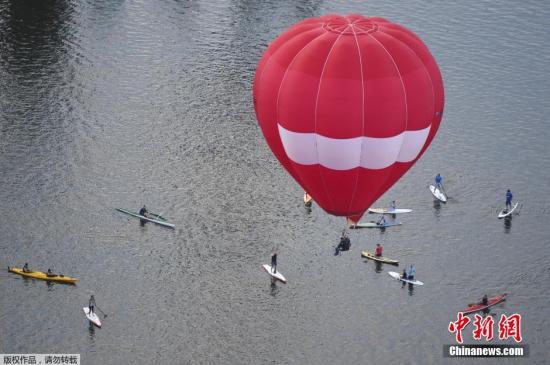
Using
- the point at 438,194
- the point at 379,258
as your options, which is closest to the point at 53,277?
the point at 379,258

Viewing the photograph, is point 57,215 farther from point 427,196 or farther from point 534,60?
point 534,60

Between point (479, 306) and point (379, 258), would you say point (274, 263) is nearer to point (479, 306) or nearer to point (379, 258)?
point (379, 258)

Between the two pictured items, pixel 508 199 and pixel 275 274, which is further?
pixel 508 199

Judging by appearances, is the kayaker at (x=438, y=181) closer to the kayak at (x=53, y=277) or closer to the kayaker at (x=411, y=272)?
the kayaker at (x=411, y=272)

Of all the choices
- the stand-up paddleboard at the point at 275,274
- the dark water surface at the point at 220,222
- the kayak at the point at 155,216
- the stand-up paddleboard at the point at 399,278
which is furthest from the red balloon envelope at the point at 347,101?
the kayak at the point at 155,216

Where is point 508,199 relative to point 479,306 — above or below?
above
